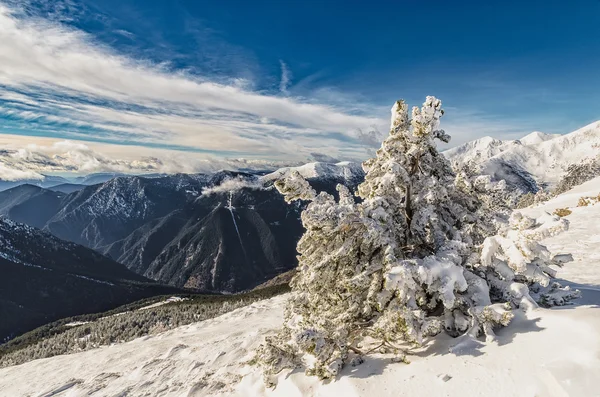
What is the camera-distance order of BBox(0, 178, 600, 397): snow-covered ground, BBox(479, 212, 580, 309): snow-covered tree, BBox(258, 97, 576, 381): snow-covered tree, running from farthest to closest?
BBox(258, 97, 576, 381): snow-covered tree < BBox(479, 212, 580, 309): snow-covered tree < BBox(0, 178, 600, 397): snow-covered ground

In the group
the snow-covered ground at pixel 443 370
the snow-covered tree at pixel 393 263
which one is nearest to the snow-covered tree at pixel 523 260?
the snow-covered tree at pixel 393 263

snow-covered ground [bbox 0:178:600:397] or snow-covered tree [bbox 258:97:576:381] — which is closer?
snow-covered ground [bbox 0:178:600:397]

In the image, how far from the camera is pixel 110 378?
58.3 feet

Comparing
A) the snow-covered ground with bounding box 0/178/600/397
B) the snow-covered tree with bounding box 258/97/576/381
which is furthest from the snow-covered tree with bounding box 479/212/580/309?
the snow-covered ground with bounding box 0/178/600/397

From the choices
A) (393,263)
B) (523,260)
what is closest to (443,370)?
(393,263)

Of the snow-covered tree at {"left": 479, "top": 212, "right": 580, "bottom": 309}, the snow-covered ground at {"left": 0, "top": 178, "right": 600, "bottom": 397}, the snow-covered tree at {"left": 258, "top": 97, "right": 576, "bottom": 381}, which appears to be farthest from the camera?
the snow-covered tree at {"left": 258, "top": 97, "right": 576, "bottom": 381}

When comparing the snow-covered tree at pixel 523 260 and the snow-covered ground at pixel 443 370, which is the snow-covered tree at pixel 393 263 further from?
the snow-covered ground at pixel 443 370

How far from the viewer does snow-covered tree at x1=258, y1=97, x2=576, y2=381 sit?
8664mm

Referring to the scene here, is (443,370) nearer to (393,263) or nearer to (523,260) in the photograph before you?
(393,263)

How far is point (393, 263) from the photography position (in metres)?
8.89

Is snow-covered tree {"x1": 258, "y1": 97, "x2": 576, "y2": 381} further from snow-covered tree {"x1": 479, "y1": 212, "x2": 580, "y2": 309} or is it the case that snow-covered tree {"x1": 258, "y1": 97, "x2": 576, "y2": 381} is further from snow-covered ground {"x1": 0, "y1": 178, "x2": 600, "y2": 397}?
snow-covered ground {"x1": 0, "y1": 178, "x2": 600, "y2": 397}

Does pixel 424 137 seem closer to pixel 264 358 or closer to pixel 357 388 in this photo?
pixel 357 388

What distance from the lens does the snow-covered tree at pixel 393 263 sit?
8664mm

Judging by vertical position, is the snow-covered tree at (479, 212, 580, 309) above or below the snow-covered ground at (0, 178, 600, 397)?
above
